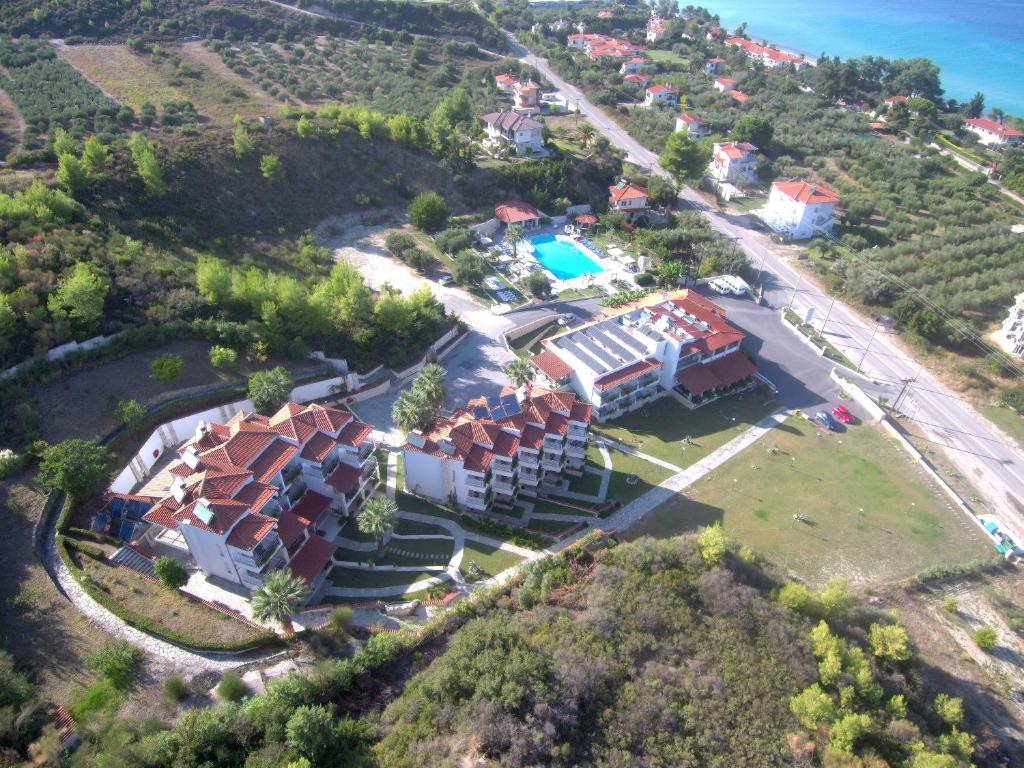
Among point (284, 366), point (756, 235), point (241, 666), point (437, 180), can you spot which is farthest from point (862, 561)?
point (437, 180)

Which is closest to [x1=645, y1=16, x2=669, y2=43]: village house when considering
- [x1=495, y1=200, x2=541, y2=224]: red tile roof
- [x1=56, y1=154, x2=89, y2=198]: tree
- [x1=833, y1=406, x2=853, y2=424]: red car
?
[x1=495, y1=200, x2=541, y2=224]: red tile roof

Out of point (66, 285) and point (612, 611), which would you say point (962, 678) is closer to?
point (612, 611)

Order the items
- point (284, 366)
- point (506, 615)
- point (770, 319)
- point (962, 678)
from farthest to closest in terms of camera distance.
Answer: point (770, 319) < point (284, 366) < point (962, 678) < point (506, 615)

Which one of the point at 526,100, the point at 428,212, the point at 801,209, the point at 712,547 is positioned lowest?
the point at 712,547

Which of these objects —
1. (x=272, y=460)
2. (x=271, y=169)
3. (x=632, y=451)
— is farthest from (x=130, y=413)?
(x=271, y=169)

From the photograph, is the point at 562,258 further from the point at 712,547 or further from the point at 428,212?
the point at 712,547

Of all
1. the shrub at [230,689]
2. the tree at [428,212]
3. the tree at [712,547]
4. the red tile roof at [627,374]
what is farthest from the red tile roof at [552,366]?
the shrub at [230,689]
